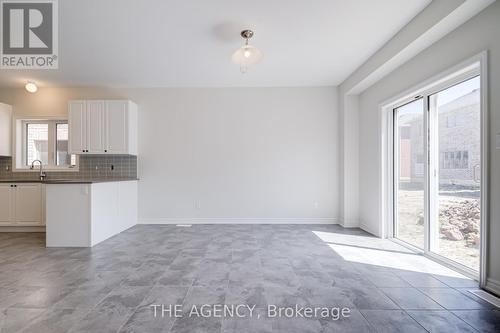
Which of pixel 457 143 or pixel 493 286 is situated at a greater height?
pixel 457 143

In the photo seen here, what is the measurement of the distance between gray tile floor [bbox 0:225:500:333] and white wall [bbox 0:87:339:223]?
4.11 feet

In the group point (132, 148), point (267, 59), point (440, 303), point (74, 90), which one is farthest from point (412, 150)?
point (74, 90)

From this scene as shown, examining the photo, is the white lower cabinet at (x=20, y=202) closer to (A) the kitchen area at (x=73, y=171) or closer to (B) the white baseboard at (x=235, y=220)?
(A) the kitchen area at (x=73, y=171)

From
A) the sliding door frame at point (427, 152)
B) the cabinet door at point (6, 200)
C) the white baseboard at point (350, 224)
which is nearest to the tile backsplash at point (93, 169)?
the cabinet door at point (6, 200)

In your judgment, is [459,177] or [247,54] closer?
[459,177]

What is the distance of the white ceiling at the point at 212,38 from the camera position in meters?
2.49

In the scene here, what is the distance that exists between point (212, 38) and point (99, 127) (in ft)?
9.35

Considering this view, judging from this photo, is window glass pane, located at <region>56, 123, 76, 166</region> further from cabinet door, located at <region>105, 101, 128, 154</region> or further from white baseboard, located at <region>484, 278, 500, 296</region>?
white baseboard, located at <region>484, 278, 500, 296</region>

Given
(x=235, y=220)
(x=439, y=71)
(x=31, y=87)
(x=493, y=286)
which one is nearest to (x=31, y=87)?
(x=31, y=87)

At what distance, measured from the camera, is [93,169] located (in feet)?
15.8

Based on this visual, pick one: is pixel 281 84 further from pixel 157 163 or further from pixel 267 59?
pixel 157 163

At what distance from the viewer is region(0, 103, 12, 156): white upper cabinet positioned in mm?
4668

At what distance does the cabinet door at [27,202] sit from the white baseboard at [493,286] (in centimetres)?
622

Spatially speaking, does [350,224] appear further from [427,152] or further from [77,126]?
[77,126]
